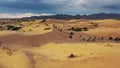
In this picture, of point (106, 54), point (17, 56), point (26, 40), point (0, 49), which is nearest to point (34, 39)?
point (26, 40)

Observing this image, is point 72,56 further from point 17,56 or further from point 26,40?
point 26,40

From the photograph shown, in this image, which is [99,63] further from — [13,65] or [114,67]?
[13,65]

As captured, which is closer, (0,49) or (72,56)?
(72,56)

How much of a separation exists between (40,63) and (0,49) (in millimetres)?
3963

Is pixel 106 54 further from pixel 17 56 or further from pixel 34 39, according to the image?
pixel 34 39

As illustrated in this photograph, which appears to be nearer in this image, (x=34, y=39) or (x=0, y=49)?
(x=0, y=49)

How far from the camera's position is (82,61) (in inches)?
595

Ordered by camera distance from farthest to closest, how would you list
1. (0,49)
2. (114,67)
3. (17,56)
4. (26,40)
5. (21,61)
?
1. (26,40)
2. (0,49)
3. (17,56)
4. (21,61)
5. (114,67)

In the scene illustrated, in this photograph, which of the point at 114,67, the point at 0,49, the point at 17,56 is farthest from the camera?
the point at 0,49

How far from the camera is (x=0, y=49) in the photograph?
18.5 metres

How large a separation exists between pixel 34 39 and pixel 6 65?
421 inches

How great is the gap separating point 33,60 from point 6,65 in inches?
60.3

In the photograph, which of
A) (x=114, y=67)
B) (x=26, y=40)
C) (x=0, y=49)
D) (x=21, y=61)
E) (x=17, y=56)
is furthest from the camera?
(x=26, y=40)

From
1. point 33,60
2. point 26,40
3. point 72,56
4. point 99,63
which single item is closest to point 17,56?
point 33,60
